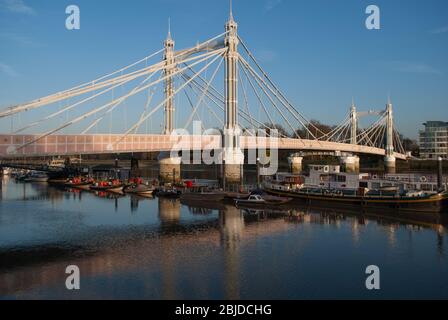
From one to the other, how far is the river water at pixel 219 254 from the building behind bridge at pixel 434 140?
92065 mm

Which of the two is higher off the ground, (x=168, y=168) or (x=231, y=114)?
(x=231, y=114)

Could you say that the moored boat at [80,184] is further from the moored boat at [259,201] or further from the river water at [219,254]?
the moored boat at [259,201]

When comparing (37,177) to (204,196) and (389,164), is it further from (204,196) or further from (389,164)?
(389,164)

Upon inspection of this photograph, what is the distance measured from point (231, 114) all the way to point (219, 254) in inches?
1171

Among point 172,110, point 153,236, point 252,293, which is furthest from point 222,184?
point 252,293

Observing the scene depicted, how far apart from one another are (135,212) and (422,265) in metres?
23.6

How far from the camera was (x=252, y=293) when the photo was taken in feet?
56.2

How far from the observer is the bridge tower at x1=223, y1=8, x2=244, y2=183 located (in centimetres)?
5053

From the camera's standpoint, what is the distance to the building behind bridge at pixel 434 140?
117 meters

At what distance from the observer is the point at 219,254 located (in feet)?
74.7

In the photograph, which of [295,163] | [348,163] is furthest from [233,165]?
[348,163]

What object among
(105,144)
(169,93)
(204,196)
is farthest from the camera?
(169,93)

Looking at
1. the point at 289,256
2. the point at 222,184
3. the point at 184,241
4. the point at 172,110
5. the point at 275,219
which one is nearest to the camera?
the point at 289,256
